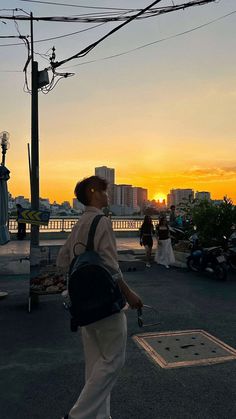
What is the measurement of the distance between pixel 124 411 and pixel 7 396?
116 centimetres

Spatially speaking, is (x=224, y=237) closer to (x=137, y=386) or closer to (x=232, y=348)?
(x=232, y=348)

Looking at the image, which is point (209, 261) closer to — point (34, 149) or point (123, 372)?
point (34, 149)

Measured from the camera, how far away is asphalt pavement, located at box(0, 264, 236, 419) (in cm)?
341

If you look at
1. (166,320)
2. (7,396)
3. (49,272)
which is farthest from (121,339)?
(49,272)

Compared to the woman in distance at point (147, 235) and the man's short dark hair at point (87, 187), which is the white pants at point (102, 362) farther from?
the woman in distance at point (147, 235)

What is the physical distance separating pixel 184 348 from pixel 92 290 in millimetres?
2677

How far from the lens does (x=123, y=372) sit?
416 centimetres

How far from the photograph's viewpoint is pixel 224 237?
11.4m

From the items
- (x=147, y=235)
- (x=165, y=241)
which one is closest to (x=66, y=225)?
(x=147, y=235)

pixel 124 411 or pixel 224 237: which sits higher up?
pixel 224 237

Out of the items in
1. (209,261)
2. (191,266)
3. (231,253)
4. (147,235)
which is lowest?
(191,266)

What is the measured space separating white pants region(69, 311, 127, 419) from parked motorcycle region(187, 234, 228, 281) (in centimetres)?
713

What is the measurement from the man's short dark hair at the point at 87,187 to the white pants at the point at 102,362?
939mm

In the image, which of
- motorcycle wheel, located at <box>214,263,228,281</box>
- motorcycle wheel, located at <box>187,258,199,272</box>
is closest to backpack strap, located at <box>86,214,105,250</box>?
motorcycle wheel, located at <box>214,263,228,281</box>
